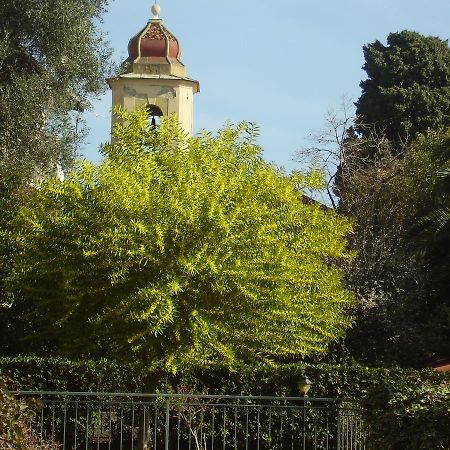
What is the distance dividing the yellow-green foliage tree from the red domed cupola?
40.0 feet

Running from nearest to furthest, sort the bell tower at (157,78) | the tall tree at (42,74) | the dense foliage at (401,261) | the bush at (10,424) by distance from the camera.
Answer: the bush at (10,424), the tall tree at (42,74), the dense foliage at (401,261), the bell tower at (157,78)

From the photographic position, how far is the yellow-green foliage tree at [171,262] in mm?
18594

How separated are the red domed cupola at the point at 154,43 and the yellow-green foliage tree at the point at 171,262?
1219cm

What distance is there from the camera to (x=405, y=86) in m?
40.2

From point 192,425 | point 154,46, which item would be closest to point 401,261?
point 192,425

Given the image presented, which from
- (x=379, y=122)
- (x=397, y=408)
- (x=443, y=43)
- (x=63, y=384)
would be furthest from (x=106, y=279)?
(x=443, y=43)

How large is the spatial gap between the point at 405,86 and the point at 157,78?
1220 centimetres

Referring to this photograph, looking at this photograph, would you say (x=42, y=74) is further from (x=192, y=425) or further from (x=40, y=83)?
(x=192, y=425)

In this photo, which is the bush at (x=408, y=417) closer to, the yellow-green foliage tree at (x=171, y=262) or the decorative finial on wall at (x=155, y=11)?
the yellow-green foliage tree at (x=171, y=262)

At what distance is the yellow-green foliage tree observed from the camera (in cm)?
1859

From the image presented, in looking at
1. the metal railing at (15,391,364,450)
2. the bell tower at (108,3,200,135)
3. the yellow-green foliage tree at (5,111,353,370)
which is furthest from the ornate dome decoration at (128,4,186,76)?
the metal railing at (15,391,364,450)

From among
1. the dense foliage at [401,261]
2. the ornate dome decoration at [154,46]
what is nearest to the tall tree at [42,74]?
the dense foliage at [401,261]

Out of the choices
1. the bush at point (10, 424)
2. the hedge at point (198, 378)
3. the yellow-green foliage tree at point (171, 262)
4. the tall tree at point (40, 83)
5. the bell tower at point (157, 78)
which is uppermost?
the bell tower at point (157, 78)

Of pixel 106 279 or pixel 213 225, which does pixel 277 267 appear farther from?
pixel 106 279
